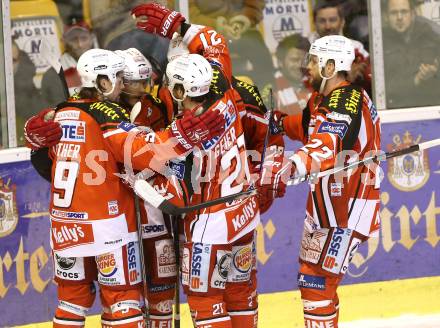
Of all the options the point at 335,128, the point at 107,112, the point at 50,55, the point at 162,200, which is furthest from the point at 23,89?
the point at 335,128

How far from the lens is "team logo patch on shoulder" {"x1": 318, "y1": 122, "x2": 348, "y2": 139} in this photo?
5.70 m

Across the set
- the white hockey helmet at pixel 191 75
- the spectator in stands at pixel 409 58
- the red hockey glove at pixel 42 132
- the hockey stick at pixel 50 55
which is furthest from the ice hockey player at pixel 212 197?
the spectator in stands at pixel 409 58

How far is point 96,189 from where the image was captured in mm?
5742

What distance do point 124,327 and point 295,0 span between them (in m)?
2.58

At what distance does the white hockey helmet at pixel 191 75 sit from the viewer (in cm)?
558

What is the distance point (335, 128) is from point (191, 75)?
725 millimetres

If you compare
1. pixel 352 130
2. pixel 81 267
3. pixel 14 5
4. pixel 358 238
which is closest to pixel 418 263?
pixel 358 238

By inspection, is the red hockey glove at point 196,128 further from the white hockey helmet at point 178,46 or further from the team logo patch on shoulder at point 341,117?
the white hockey helmet at point 178,46

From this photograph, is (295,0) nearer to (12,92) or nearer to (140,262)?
(12,92)

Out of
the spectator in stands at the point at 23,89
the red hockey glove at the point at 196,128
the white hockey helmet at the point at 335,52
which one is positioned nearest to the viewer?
the red hockey glove at the point at 196,128

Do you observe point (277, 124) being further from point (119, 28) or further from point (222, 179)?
point (119, 28)

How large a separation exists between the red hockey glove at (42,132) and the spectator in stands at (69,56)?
1.28 m

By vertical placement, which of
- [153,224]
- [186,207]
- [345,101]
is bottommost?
[153,224]

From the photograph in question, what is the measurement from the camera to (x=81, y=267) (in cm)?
588
